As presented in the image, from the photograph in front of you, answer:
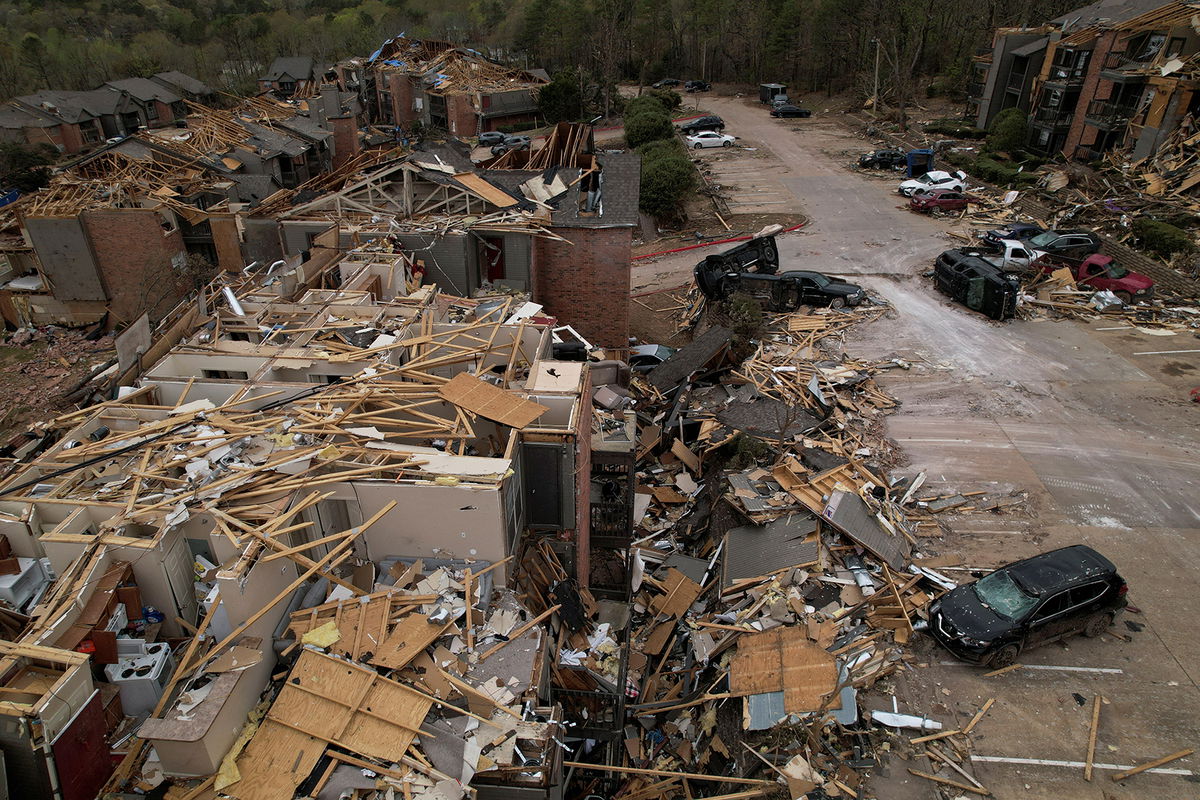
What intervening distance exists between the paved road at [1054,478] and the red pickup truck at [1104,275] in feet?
8.91

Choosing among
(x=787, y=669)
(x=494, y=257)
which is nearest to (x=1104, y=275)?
(x=494, y=257)

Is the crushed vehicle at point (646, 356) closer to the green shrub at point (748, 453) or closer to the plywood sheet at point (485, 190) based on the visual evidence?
the plywood sheet at point (485, 190)

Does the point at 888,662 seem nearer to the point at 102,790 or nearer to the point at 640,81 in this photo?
the point at 102,790

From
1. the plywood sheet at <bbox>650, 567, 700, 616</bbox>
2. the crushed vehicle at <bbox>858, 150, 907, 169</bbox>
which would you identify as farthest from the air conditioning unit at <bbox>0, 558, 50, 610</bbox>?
the crushed vehicle at <bbox>858, 150, 907, 169</bbox>

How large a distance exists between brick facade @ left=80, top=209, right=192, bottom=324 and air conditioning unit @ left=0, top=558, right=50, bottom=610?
22606 millimetres

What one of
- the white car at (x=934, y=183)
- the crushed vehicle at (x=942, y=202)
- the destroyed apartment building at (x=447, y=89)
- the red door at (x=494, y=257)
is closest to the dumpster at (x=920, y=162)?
the white car at (x=934, y=183)

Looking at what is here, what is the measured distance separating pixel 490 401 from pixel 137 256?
24732 millimetres

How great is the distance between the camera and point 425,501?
10.5 m

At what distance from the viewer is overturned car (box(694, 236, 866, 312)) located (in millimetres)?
26406

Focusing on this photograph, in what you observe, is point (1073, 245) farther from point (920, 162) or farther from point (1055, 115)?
point (1055, 115)

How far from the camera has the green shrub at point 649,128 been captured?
155 ft

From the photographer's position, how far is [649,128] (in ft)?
155

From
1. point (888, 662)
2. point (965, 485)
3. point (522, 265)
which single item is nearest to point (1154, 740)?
point (888, 662)

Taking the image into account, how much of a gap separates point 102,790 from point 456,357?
28.5ft
